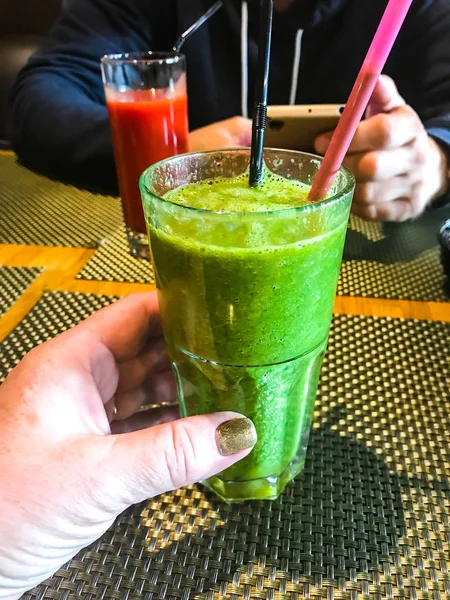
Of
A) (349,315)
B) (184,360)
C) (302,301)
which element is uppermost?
(302,301)

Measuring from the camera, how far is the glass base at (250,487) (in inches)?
26.0

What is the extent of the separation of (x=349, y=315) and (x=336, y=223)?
45 centimetres

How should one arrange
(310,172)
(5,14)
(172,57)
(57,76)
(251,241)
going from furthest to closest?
(5,14) → (57,76) → (172,57) → (310,172) → (251,241)

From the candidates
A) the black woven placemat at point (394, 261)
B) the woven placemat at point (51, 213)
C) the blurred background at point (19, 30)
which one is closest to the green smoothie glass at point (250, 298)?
the black woven placemat at point (394, 261)

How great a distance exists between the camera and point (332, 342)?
89 centimetres

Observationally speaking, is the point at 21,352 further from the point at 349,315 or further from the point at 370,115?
the point at 370,115

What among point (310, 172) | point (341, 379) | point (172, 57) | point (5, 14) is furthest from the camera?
point (5, 14)

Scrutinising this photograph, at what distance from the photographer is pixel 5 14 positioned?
2797 mm

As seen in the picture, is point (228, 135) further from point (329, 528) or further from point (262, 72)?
point (329, 528)

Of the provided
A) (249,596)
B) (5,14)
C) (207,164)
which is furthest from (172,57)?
(5,14)

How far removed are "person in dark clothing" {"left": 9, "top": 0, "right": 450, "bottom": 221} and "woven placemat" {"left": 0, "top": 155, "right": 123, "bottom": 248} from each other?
0.10 m

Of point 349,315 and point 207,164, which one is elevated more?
point 207,164

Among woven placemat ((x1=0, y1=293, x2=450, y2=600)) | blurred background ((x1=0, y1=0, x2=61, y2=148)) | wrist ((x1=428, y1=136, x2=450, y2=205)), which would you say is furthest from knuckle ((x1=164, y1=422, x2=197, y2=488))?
blurred background ((x1=0, y1=0, x2=61, y2=148))

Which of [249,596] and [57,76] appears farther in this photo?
[57,76]
